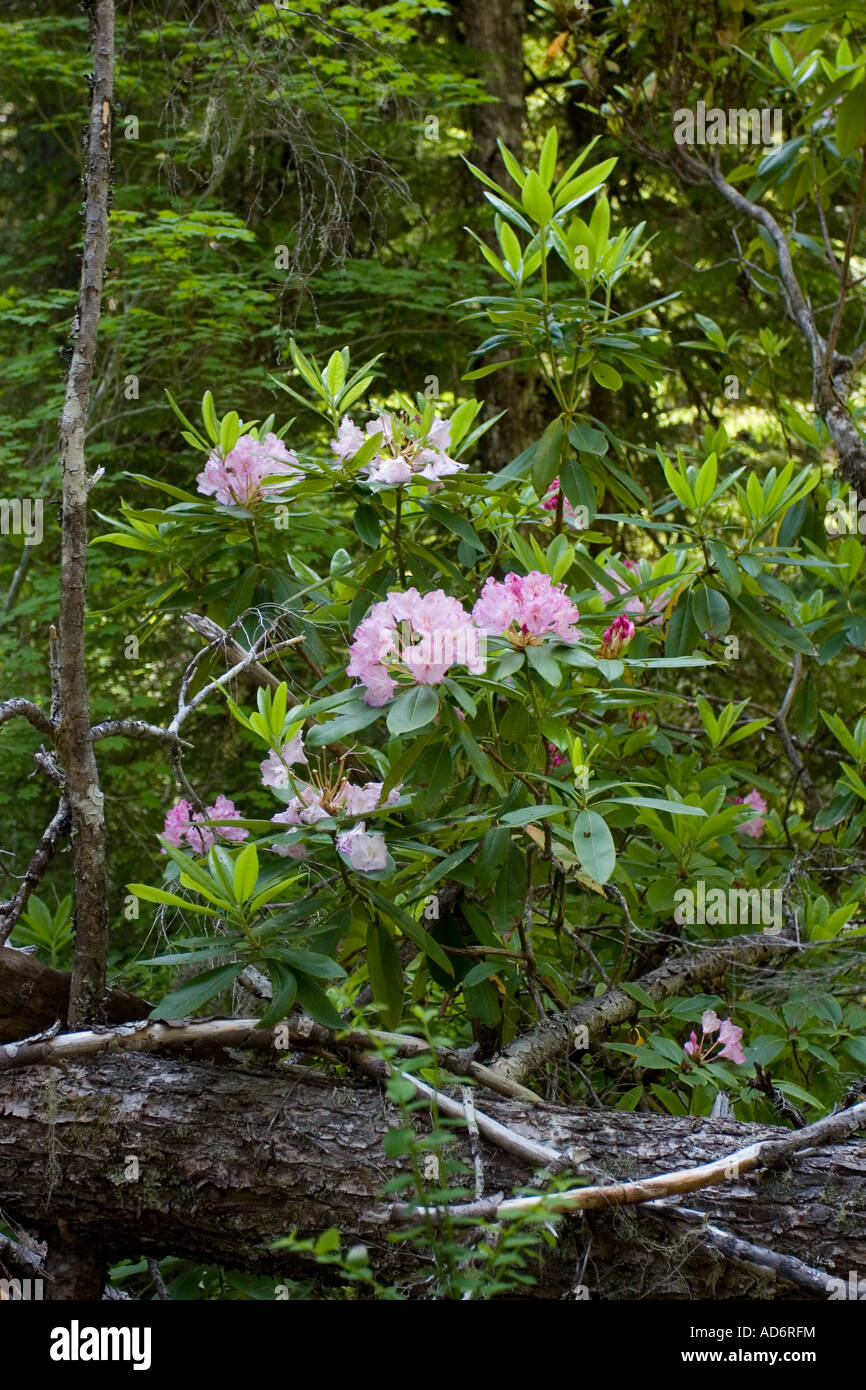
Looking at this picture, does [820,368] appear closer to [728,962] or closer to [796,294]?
[796,294]

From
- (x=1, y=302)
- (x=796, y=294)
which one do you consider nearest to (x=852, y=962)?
(x=796, y=294)

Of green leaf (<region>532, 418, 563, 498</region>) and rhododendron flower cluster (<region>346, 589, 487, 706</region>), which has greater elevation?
green leaf (<region>532, 418, 563, 498</region>)

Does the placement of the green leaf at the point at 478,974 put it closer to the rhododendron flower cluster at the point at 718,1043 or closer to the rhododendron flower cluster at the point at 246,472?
the rhododendron flower cluster at the point at 718,1043

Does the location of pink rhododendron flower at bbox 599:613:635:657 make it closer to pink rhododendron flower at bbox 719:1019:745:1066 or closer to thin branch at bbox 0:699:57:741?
pink rhododendron flower at bbox 719:1019:745:1066

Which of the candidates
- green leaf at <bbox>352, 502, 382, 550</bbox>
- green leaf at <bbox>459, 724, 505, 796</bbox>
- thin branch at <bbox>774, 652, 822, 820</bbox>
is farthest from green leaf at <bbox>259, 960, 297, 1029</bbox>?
thin branch at <bbox>774, 652, 822, 820</bbox>

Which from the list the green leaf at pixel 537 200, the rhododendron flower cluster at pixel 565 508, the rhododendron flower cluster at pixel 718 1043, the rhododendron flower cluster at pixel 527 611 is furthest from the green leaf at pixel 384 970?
the green leaf at pixel 537 200

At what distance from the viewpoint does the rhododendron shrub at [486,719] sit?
5.74 feet

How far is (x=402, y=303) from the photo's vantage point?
455 cm

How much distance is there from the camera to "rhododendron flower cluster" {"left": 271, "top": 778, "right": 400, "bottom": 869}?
5.93 feet

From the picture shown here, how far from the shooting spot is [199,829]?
7.11 feet

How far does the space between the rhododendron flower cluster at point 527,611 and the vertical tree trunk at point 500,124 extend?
2968 mm

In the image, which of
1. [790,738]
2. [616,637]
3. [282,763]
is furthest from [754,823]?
[282,763]

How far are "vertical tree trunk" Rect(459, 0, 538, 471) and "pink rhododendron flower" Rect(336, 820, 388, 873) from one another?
124 inches
